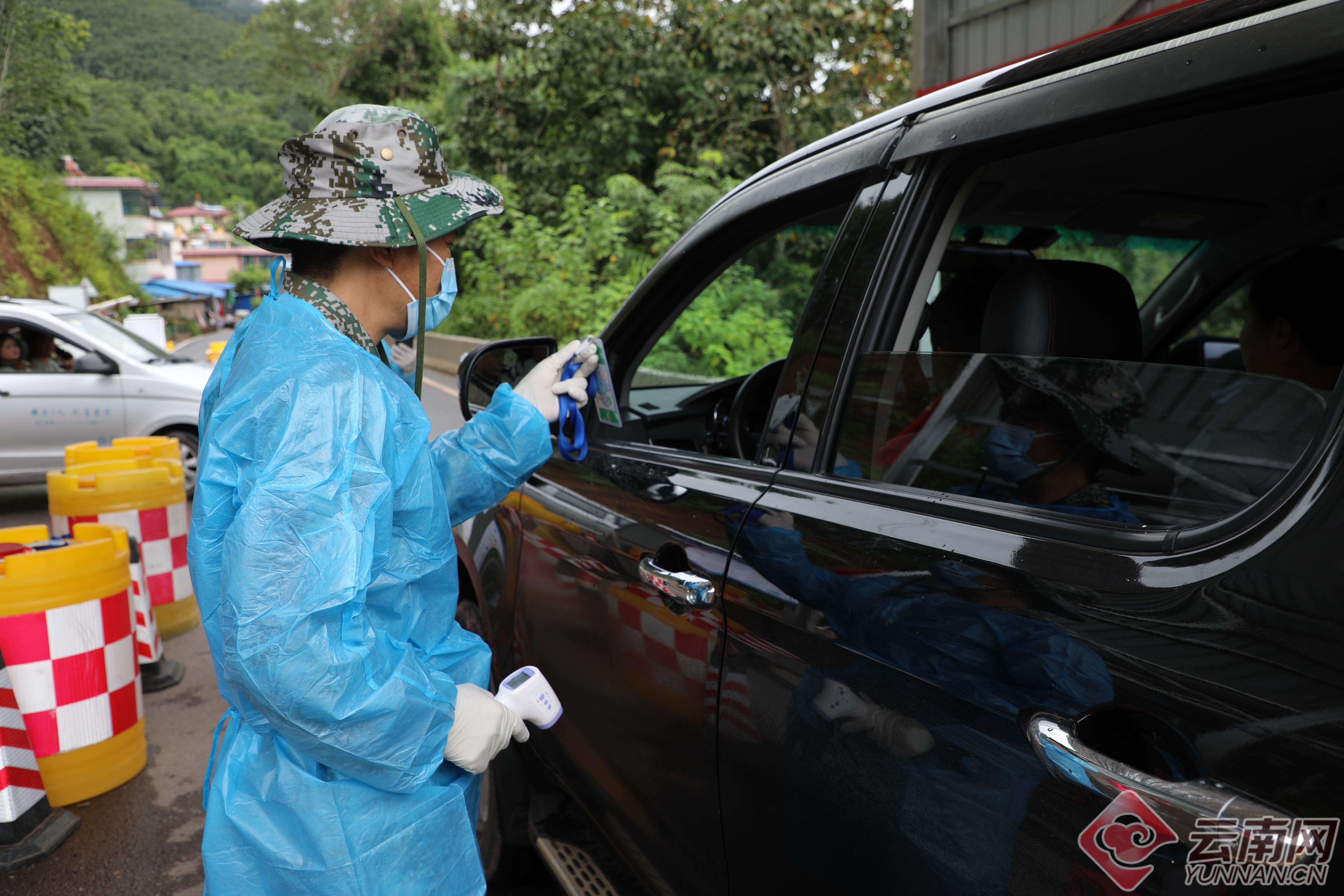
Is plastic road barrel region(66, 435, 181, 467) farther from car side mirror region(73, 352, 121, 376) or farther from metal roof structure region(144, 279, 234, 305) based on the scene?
metal roof structure region(144, 279, 234, 305)

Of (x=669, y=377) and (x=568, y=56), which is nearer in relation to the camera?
(x=669, y=377)

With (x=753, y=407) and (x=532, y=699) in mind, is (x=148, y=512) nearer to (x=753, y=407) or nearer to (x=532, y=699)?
(x=753, y=407)

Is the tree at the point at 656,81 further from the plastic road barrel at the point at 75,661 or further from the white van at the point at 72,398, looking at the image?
the plastic road barrel at the point at 75,661

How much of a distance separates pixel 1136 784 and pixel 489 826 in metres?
2.09

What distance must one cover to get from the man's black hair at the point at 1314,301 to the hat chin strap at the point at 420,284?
1953 millimetres

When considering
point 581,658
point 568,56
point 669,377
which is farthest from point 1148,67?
point 568,56

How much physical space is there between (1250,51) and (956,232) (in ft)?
4.55

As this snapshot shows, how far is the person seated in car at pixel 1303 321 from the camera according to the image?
2094 mm

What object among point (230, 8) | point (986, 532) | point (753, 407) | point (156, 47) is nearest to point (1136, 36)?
point (986, 532)

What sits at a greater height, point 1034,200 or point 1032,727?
point 1034,200

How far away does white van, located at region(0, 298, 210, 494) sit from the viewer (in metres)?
7.74

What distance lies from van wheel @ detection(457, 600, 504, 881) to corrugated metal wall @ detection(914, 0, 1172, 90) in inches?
187

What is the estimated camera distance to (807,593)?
1.35m

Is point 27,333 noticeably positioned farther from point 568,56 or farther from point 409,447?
point 568,56
